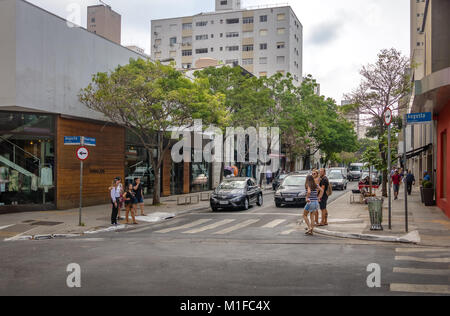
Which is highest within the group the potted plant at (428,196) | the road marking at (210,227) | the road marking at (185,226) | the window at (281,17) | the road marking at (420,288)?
the window at (281,17)

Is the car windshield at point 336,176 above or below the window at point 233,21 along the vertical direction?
below

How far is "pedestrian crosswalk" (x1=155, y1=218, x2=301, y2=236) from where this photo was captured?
13.4 metres

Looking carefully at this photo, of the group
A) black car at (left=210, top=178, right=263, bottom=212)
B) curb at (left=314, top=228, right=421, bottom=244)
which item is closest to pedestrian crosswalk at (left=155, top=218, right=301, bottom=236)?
curb at (left=314, top=228, right=421, bottom=244)

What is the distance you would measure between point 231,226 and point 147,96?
7889 millimetres

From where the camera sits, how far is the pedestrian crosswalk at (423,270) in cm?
630

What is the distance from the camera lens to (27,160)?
18.5 m

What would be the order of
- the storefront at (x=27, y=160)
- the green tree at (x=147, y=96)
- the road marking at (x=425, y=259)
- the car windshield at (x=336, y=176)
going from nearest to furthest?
the road marking at (x=425, y=259), the storefront at (x=27, y=160), the green tree at (x=147, y=96), the car windshield at (x=336, y=176)

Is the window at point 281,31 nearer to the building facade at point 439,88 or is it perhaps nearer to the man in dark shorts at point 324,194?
the building facade at point 439,88

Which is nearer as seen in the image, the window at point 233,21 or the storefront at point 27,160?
the storefront at point 27,160

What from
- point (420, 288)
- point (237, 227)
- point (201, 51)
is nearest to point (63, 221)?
point (237, 227)

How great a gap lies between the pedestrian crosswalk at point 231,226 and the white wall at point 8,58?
27.8 ft

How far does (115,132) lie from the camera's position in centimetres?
2330

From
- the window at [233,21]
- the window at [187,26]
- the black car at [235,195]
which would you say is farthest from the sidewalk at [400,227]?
the window at [187,26]

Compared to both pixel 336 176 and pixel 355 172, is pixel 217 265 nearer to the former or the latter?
pixel 336 176
